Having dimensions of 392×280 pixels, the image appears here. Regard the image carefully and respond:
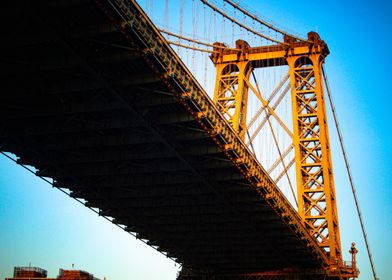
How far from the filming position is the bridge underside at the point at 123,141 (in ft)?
100

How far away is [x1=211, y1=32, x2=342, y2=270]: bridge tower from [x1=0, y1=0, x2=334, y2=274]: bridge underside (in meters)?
4.65

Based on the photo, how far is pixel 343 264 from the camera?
2477 inches

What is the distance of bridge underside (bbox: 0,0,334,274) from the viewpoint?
3056 centimetres

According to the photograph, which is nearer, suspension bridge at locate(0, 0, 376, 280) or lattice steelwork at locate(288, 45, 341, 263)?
suspension bridge at locate(0, 0, 376, 280)

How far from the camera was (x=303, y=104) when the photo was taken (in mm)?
68000

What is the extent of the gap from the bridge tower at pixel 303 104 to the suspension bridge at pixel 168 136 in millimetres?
127

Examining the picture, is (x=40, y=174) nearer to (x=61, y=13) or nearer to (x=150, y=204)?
(x=150, y=204)

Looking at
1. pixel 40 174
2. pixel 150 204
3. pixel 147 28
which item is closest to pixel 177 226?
pixel 150 204

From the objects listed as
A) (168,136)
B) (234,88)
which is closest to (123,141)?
(168,136)

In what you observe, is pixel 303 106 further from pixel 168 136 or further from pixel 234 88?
pixel 168 136

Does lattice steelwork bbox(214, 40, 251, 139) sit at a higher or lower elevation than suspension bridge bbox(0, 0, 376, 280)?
higher

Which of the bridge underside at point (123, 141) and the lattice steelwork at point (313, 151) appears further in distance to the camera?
the lattice steelwork at point (313, 151)

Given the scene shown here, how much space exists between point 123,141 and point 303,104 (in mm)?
30955

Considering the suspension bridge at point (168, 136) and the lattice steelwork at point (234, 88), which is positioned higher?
the lattice steelwork at point (234, 88)
